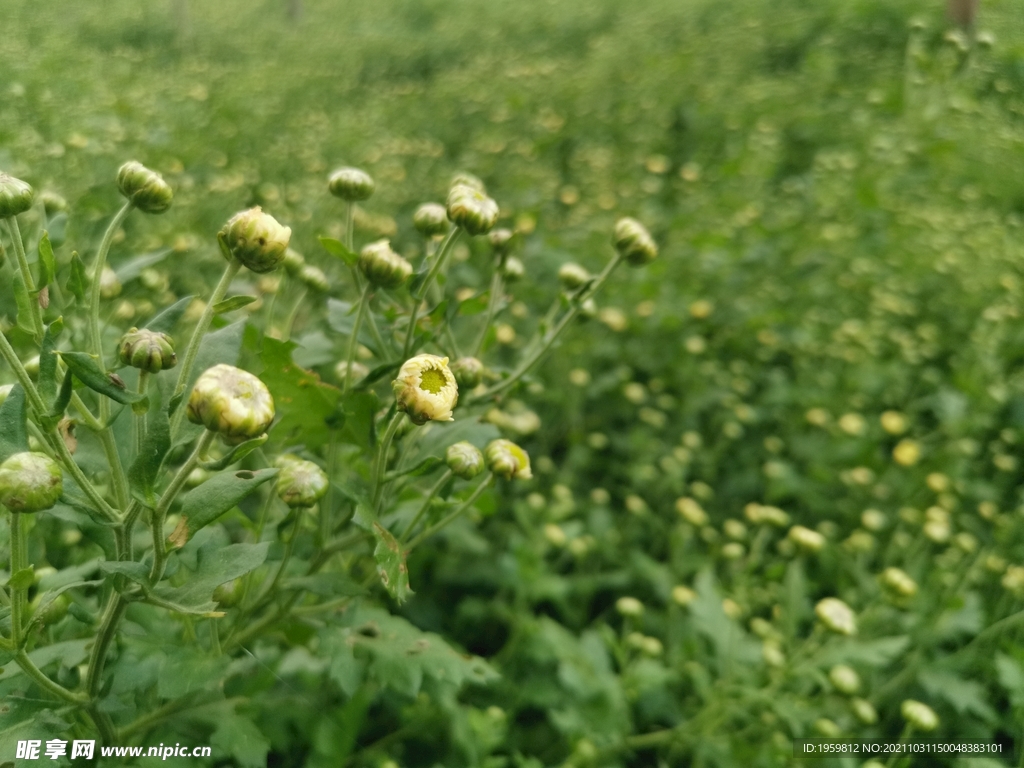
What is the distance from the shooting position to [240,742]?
0.91m

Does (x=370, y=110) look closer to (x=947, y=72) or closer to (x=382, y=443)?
(x=947, y=72)

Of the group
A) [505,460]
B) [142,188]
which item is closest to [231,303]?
[142,188]

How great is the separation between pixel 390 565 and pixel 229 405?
0.87ft

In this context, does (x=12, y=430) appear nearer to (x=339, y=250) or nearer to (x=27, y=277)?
(x=27, y=277)

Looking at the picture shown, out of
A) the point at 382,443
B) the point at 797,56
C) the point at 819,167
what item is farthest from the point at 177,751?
the point at 797,56

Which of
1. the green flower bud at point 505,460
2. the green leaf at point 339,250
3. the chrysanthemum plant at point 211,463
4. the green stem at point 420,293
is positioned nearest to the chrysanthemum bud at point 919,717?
the chrysanthemum plant at point 211,463

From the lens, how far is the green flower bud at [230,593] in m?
0.87

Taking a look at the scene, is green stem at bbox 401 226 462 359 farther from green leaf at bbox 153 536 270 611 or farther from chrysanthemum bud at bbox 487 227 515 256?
green leaf at bbox 153 536 270 611

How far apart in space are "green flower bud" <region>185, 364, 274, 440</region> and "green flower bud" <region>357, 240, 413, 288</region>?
324mm

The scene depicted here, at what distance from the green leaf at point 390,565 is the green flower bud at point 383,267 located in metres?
0.32

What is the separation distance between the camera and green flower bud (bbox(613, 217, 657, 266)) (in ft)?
4.14

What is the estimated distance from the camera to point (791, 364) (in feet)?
8.57

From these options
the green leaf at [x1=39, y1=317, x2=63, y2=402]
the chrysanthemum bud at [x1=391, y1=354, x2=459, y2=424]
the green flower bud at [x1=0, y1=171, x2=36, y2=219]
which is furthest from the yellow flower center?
the green flower bud at [x1=0, y1=171, x2=36, y2=219]

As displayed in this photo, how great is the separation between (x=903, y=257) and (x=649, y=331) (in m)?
1.15
